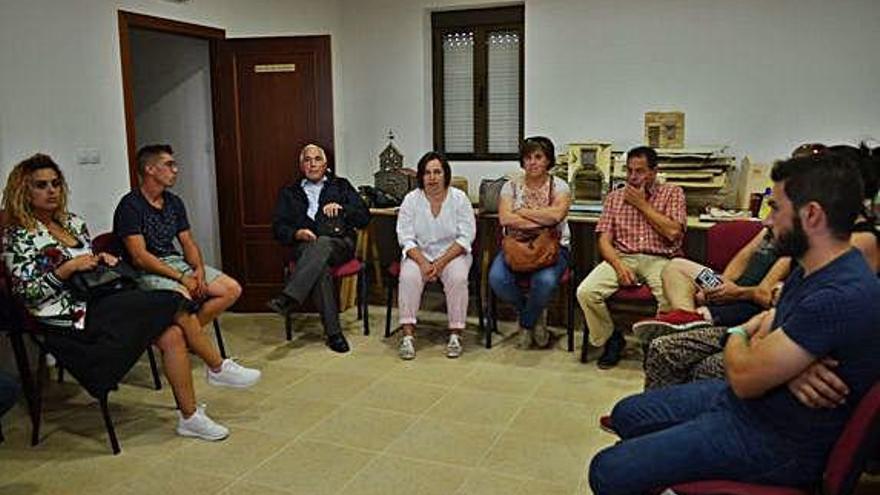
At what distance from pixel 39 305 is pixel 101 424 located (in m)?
0.58

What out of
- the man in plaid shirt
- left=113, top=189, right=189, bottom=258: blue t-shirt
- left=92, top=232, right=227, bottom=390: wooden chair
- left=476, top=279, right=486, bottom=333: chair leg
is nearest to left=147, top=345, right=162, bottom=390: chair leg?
left=92, top=232, right=227, bottom=390: wooden chair

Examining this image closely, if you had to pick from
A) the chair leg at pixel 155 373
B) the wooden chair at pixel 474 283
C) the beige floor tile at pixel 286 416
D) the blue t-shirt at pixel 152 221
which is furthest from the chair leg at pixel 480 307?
the chair leg at pixel 155 373

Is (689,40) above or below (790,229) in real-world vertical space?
above

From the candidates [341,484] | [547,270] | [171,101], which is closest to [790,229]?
[341,484]

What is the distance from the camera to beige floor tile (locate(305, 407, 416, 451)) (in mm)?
3018

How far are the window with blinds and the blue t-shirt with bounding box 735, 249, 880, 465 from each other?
12.2 feet

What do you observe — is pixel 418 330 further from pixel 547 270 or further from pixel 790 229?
pixel 790 229

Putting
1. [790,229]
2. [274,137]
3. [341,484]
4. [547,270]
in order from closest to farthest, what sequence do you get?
1. [790,229]
2. [341,484]
3. [547,270]
4. [274,137]

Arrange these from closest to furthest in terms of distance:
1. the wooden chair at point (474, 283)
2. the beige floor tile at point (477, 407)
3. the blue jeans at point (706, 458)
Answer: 1. the blue jeans at point (706, 458)
2. the beige floor tile at point (477, 407)
3. the wooden chair at point (474, 283)

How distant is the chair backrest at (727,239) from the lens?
3525mm

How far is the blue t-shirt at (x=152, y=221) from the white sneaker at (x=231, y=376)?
690 millimetres

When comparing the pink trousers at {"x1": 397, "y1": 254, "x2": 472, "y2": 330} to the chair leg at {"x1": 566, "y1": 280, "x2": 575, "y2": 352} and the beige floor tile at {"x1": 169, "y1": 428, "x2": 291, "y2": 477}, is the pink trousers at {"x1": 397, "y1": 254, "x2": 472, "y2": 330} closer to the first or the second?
the chair leg at {"x1": 566, "y1": 280, "x2": 575, "y2": 352}

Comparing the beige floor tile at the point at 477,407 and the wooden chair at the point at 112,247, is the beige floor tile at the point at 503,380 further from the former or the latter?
the wooden chair at the point at 112,247

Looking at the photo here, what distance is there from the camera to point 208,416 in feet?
10.7
